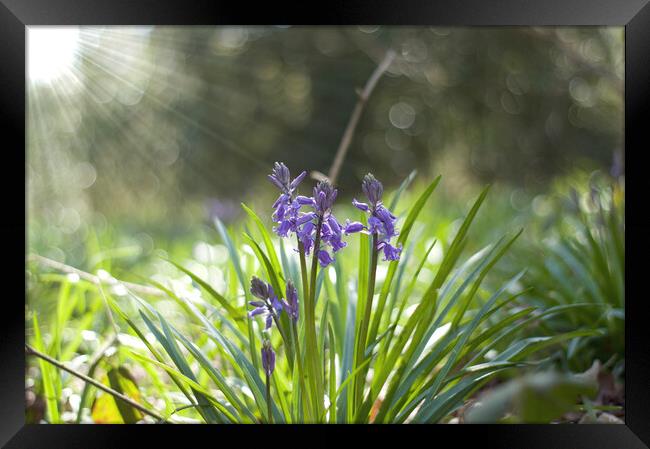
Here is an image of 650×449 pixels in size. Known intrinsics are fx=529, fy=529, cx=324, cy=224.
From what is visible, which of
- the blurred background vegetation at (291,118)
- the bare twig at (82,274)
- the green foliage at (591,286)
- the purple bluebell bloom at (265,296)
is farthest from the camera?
the blurred background vegetation at (291,118)

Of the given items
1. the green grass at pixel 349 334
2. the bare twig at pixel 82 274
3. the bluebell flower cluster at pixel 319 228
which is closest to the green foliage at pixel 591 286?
the green grass at pixel 349 334

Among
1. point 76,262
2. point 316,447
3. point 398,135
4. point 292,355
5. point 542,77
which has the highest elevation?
point 398,135

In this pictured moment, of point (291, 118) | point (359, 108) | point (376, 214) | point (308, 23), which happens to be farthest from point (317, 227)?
point (291, 118)

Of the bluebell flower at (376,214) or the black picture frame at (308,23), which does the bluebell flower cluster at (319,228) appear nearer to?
the bluebell flower at (376,214)

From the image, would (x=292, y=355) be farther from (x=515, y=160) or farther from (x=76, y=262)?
(x=515, y=160)

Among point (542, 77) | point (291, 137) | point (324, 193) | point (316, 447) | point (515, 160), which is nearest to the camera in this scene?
point (324, 193)

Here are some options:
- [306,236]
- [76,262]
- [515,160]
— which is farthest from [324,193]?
[515,160]

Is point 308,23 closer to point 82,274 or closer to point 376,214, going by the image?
point 376,214

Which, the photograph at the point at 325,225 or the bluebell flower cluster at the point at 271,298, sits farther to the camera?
the photograph at the point at 325,225

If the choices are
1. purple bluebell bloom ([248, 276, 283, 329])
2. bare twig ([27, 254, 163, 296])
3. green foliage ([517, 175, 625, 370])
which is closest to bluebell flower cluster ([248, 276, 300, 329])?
purple bluebell bloom ([248, 276, 283, 329])
